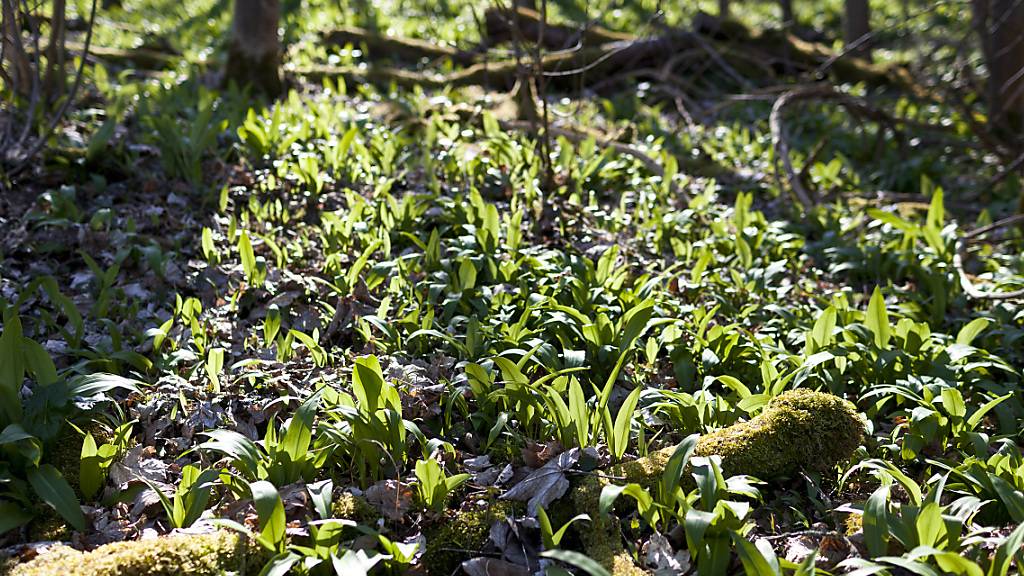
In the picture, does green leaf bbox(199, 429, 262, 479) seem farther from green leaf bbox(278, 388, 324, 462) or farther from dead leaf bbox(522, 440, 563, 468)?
dead leaf bbox(522, 440, 563, 468)

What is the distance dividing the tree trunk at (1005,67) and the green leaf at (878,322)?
4081mm

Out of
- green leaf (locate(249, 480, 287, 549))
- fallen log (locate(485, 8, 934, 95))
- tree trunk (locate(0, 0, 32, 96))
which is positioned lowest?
green leaf (locate(249, 480, 287, 549))

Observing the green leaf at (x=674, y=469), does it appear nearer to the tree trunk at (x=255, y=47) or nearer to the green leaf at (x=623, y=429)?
the green leaf at (x=623, y=429)

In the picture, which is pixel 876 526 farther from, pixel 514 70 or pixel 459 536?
pixel 514 70

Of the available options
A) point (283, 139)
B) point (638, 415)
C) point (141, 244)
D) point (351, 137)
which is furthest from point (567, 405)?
point (283, 139)

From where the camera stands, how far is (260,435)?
275cm

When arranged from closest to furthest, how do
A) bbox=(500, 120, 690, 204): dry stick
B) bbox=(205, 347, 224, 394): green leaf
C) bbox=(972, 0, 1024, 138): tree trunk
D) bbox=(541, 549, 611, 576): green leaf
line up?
bbox=(541, 549, 611, 576): green leaf
bbox=(205, 347, 224, 394): green leaf
bbox=(500, 120, 690, 204): dry stick
bbox=(972, 0, 1024, 138): tree trunk

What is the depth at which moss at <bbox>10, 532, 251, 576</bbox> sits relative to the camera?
75.8 inches

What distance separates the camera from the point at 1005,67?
264 inches

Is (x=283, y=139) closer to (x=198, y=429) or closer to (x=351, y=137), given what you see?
(x=351, y=137)

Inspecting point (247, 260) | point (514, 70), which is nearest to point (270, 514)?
point (247, 260)

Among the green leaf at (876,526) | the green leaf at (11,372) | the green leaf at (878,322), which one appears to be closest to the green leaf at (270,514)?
the green leaf at (11,372)

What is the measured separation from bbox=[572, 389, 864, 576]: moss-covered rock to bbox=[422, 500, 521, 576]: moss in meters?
0.24

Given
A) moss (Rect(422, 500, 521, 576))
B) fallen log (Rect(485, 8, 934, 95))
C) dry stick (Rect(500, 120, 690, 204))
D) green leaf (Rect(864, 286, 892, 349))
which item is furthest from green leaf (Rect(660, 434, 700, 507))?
fallen log (Rect(485, 8, 934, 95))
